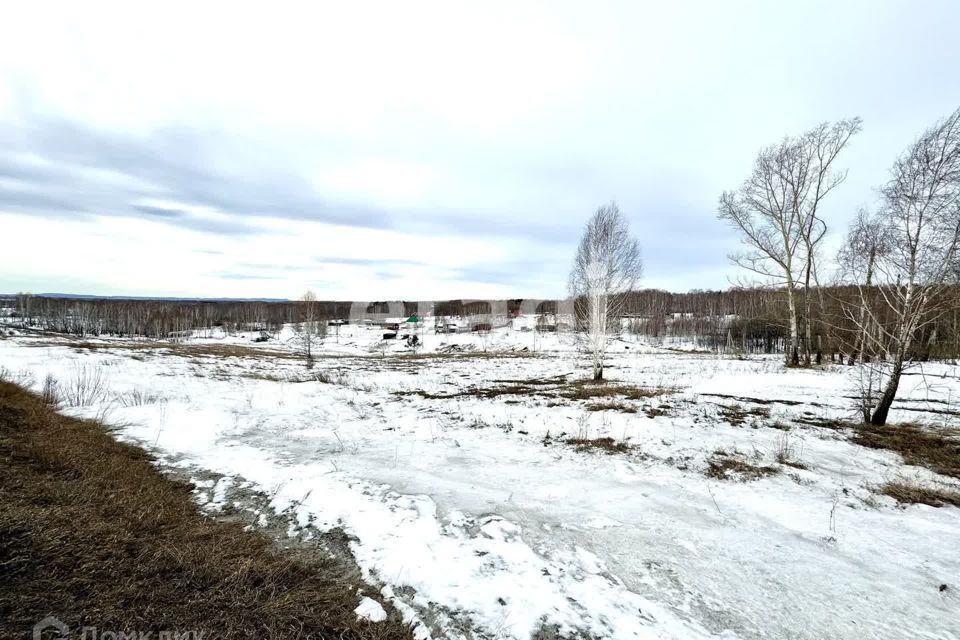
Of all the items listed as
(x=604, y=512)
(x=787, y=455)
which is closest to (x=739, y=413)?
(x=787, y=455)

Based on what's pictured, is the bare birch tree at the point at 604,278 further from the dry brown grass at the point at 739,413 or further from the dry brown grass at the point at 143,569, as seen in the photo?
the dry brown grass at the point at 143,569

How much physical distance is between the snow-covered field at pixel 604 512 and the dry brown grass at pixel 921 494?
172mm

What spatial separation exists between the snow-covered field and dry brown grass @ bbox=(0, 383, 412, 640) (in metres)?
0.43

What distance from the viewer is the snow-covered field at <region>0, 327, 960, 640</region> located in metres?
2.71

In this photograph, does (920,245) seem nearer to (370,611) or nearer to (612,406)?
(612,406)

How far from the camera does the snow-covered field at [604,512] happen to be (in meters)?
2.71

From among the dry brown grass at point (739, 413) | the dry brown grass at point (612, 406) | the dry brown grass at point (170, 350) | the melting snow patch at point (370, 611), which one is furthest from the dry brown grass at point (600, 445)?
the dry brown grass at point (170, 350)

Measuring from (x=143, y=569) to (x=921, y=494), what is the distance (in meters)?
8.02

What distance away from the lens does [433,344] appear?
62656mm

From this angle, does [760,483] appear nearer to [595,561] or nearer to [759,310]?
[595,561]

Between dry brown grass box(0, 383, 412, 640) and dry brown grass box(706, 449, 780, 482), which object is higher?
dry brown grass box(0, 383, 412, 640)

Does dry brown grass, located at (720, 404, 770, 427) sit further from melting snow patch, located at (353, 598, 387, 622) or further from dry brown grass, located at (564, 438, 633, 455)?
melting snow patch, located at (353, 598, 387, 622)

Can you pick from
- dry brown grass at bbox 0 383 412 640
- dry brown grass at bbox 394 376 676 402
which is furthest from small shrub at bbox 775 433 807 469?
dry brown grass at bbox 0 383 412 640

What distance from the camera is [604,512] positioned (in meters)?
4.24
